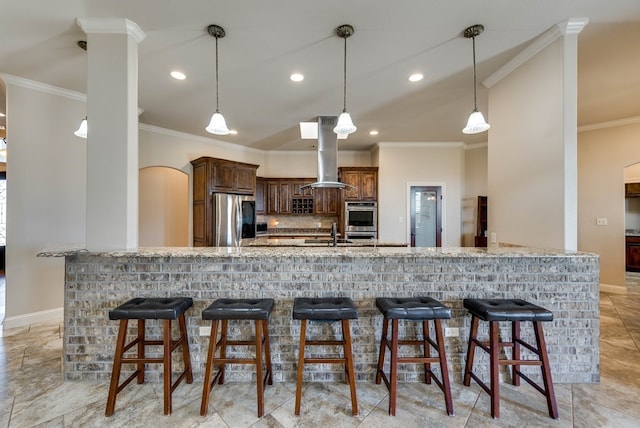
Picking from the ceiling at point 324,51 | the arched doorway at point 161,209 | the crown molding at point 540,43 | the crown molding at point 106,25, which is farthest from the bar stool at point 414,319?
the arched doorway at point 161,209

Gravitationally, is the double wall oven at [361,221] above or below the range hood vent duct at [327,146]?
below

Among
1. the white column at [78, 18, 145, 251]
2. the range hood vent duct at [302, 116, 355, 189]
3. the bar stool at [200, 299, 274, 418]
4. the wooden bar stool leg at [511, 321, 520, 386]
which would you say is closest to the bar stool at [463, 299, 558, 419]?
the wooden bar stool leg at [511, 321, 520, 386]

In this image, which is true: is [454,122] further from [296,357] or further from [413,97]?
[296,357]

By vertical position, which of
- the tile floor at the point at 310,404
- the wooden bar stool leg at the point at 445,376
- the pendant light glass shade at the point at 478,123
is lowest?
the tile floor at the point at 310,404

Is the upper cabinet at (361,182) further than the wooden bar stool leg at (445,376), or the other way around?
the upper cabinet at (361,182)

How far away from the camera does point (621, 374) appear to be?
7.16 feet

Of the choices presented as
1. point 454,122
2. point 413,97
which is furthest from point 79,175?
point 454,122

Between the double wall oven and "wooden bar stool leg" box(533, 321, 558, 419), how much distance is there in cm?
407

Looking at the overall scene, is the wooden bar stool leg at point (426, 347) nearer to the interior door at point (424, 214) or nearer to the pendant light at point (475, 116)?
the pendant light at point (475, 116)

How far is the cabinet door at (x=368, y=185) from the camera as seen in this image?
19.5 ft

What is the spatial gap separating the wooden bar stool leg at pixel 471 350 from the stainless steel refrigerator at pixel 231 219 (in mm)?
3899

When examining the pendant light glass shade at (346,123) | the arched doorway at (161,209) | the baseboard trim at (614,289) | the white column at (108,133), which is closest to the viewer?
the white column at (108,133)

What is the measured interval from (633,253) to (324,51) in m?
8.35

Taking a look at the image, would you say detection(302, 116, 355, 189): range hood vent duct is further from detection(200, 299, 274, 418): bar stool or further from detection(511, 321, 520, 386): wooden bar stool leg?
detection(511, 321, 520, 386): wooden bar stool leg
